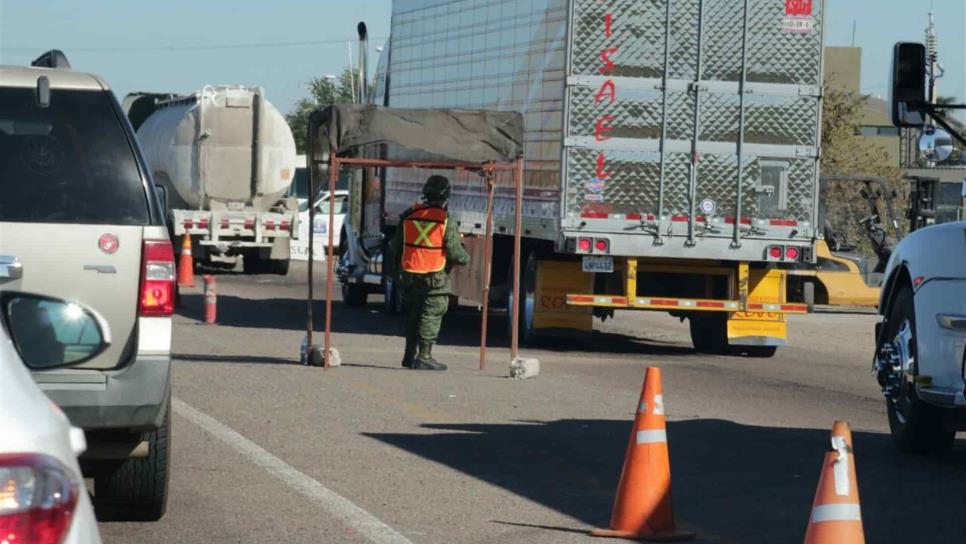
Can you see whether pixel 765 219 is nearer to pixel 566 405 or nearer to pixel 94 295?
pixel 566 405

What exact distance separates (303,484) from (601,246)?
30.3 feet

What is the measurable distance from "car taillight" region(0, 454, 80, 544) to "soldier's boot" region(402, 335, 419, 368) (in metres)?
12.6

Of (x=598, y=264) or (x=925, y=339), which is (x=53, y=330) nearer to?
(x=925, y=339)

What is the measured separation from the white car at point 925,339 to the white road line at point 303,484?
3298mm

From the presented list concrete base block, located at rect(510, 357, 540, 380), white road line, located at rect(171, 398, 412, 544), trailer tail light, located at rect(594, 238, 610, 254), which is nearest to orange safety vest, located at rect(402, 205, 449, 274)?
concrete base block, located at rect(510, 357, 540, 380)

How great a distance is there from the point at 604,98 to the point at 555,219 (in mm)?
1321

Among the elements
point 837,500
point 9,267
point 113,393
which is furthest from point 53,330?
point 837,500

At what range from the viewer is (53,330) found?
594cm

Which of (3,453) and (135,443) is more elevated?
(3,453)

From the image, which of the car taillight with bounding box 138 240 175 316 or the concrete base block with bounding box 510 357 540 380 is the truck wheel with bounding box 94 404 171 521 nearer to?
the car taillight with bounding box 138 240 175 316

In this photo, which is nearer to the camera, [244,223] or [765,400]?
[765,400]

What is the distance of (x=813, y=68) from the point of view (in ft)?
59.3

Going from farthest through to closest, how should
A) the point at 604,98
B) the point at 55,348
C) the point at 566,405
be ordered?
1. the point at 604,98
2. the point at 566,405
3. the point at 55,348

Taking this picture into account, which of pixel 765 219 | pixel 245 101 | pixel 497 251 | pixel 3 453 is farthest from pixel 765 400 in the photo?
pixel 245 101
